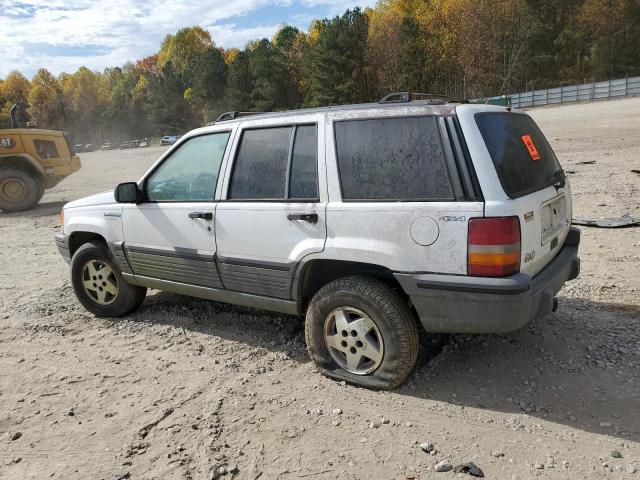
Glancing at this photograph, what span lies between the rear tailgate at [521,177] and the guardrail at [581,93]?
4392 cm

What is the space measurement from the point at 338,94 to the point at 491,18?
22.5 meters

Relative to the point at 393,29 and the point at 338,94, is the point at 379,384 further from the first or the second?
the point at 393,29

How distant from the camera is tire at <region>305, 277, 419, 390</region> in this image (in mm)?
3260

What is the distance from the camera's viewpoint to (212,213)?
4004 millimetres

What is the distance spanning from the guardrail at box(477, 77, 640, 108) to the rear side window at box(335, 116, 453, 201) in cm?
4457

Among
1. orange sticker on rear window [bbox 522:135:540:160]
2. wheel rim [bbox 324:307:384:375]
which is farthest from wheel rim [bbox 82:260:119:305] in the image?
orange sticker on rear window [bbox 522:135:540:160]

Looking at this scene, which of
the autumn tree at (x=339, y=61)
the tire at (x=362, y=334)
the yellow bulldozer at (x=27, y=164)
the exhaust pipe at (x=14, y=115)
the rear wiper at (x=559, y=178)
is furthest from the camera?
the autumn tree at (x=339, y=61)

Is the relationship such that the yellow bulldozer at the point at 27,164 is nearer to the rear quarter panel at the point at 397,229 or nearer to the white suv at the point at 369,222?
the white suv at the point at 369,222

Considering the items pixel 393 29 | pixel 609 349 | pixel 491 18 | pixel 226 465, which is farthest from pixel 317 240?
pixel 491 18

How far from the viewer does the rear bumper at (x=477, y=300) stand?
294 cm

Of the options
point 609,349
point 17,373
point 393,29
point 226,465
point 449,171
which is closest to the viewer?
point 226,465

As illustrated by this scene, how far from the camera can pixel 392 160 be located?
10.7 ft

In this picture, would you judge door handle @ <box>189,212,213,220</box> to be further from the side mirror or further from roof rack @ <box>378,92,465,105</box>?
roof rack @ <box>378,92,465,105</box>

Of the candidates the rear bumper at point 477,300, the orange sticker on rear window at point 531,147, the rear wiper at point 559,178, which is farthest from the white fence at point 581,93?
the rear bumper at point 477,300
